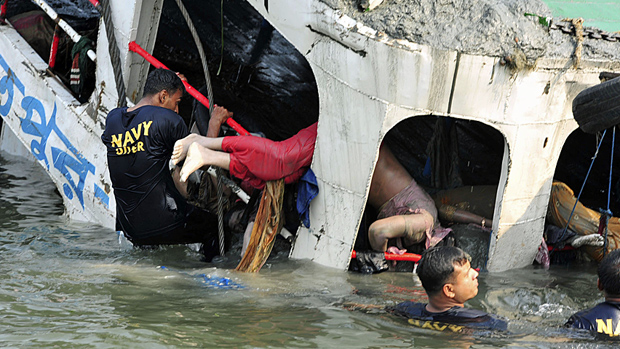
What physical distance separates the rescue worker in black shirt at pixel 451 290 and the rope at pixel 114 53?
344 centimetres

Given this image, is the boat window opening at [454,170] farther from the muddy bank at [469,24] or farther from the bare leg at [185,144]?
the bare leg at [185,144]

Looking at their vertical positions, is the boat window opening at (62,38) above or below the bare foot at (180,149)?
above

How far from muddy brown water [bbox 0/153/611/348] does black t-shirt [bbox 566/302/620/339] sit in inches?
3.1

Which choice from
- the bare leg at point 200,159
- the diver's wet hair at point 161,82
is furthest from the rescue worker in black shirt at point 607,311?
the diver's wet hair at point 161,82

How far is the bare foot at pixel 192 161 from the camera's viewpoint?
5094mm

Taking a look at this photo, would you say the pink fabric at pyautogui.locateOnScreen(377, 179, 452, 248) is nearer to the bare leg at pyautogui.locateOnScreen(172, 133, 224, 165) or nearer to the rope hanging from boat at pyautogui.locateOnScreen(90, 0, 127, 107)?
the bare leg at pyautogui.locateOnScreen(172, 133, 224, 165)

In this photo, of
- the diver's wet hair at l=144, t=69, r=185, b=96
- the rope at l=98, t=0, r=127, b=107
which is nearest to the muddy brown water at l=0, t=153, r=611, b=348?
the rope at l=98, t=0, r=127, b=107

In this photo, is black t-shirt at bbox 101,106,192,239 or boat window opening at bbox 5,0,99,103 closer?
black t-shirt at bbox 101,106,192,239

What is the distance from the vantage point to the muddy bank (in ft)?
15.9

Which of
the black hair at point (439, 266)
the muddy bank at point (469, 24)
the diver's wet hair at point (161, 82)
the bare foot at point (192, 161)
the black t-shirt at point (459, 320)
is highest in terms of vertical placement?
the muddy bank at point (469, 24)

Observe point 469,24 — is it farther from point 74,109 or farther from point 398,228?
point 74,109

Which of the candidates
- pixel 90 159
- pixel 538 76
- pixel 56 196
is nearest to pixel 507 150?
pixel 538 76

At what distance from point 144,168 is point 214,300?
1407 mm

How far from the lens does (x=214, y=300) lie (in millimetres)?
4590
